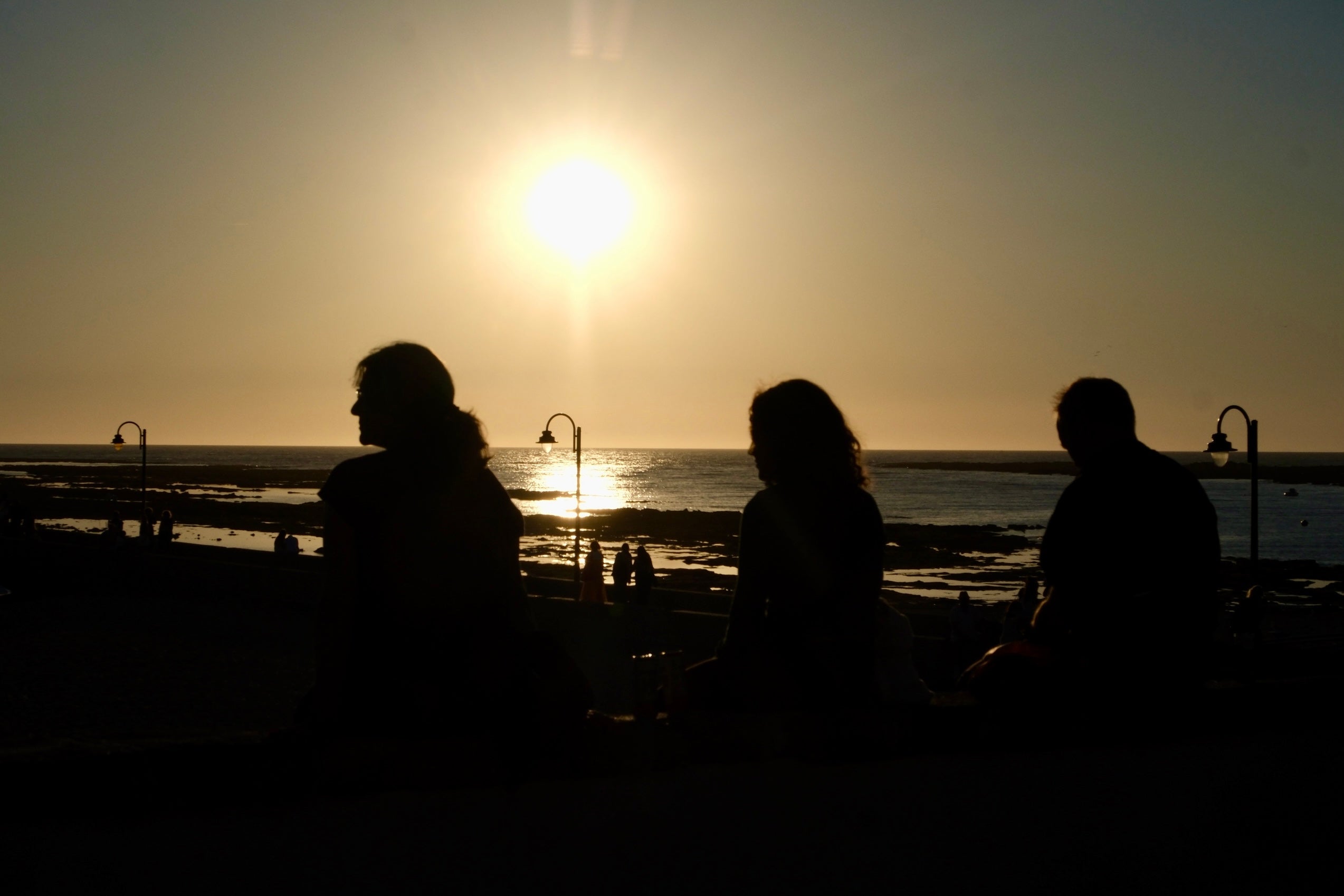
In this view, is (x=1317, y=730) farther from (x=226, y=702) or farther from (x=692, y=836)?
(x=226, y=702)

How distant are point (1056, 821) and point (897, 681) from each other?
700mm

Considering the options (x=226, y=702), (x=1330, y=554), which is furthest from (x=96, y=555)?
(x=1330, y=554)

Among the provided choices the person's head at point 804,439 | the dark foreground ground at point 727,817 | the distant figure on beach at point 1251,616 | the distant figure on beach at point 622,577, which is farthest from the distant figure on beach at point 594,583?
the person's head at point 804,439

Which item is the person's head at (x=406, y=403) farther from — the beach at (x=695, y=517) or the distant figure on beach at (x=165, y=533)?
the distant figure on beach at (x=165, y=533)

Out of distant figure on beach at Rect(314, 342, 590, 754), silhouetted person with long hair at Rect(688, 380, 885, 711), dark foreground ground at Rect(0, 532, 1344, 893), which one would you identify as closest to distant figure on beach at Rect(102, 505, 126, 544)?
dark foreground ground at Rect(0, 532, 1344, 893)

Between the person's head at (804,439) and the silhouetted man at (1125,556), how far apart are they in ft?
2.60

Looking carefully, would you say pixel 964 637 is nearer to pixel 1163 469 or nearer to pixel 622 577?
pixel 622 577

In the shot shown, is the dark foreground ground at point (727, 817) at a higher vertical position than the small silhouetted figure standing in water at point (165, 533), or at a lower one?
higher

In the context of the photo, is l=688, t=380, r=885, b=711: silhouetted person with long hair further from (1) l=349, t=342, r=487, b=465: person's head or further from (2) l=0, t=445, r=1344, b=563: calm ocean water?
(2) l=0, t=445, r=1344, b=563: calm ocean water

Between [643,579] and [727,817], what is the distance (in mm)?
19705

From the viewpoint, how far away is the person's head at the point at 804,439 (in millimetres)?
3680

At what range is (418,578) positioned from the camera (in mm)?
3250

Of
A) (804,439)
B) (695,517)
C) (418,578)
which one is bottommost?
(695,517)

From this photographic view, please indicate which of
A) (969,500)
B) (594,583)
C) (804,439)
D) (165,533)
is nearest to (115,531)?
(165,533)
